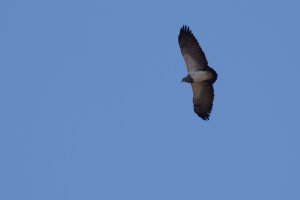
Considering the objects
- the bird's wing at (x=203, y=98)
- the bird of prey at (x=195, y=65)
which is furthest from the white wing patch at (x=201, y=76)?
the bird's wing at (x=203, y=98)

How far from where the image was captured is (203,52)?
27234mm

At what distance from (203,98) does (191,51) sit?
2063 mm

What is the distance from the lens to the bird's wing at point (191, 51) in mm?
27234

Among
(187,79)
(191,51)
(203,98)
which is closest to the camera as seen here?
(191,51)

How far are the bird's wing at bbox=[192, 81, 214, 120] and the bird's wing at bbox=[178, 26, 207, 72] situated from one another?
0.73 meters

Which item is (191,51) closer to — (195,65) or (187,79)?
(195,65)

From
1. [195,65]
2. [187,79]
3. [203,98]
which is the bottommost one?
[203,98]

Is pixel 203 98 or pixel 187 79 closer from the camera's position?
pixel 187 79

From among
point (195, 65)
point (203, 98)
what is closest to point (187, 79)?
point (195, 65)

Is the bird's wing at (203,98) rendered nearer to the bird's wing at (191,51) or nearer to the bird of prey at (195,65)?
the bird of prey at (195,65)

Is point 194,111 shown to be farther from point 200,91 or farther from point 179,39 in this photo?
point 179,39

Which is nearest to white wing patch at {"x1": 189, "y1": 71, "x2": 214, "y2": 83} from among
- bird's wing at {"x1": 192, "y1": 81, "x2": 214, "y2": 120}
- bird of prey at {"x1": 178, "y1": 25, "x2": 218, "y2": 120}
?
bird of prey at {"x1": 178, "y1": 25, "x2": 218, "y2": 120}

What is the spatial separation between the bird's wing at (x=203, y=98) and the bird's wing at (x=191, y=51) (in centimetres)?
73

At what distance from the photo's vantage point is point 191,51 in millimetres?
27312
